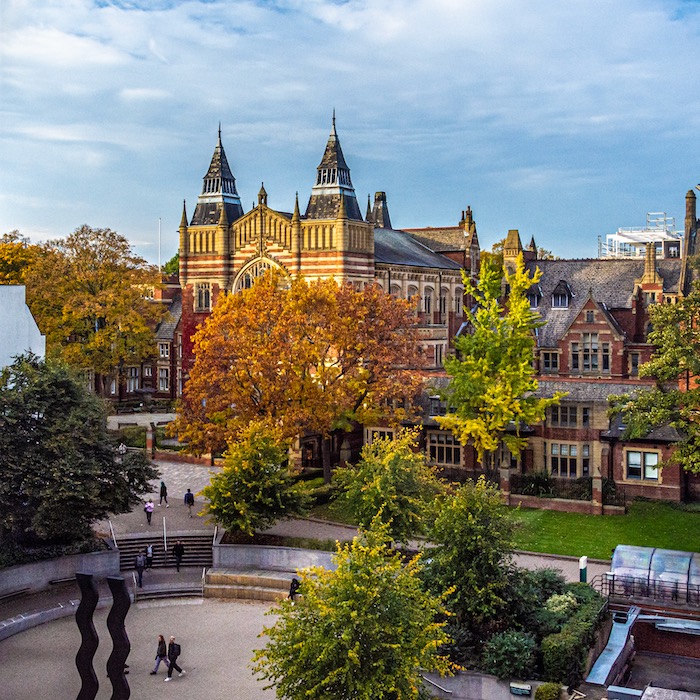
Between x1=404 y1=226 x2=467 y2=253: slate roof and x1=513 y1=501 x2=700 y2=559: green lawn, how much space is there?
4080 centimetres

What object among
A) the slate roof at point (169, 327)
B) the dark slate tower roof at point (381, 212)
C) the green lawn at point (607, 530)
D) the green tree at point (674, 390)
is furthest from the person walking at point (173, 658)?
the dark slate tower roof at point (381, 212)

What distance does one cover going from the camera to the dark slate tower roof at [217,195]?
2992 inches

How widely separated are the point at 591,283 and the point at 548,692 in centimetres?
5291

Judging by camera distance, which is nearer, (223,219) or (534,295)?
(223,219)

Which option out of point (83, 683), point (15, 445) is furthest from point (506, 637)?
point (15, 445)

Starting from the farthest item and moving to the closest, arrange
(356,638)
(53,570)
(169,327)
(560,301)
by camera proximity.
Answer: (169,327) < (560,301) < (53,570) < (356,638)

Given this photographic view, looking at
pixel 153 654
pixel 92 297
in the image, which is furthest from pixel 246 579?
pixel 92 297

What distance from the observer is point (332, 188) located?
70.1m

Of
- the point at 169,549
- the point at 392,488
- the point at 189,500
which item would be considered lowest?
the point at 169,549

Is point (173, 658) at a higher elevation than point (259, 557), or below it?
below

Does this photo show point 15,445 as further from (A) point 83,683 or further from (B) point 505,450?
(B) point 505,450

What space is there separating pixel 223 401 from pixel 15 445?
527 inches

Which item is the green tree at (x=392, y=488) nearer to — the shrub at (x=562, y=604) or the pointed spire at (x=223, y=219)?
the shrub at (x=562, y=604)

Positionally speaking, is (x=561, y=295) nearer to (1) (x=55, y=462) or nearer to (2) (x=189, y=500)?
(2) (x=189, y=500)
